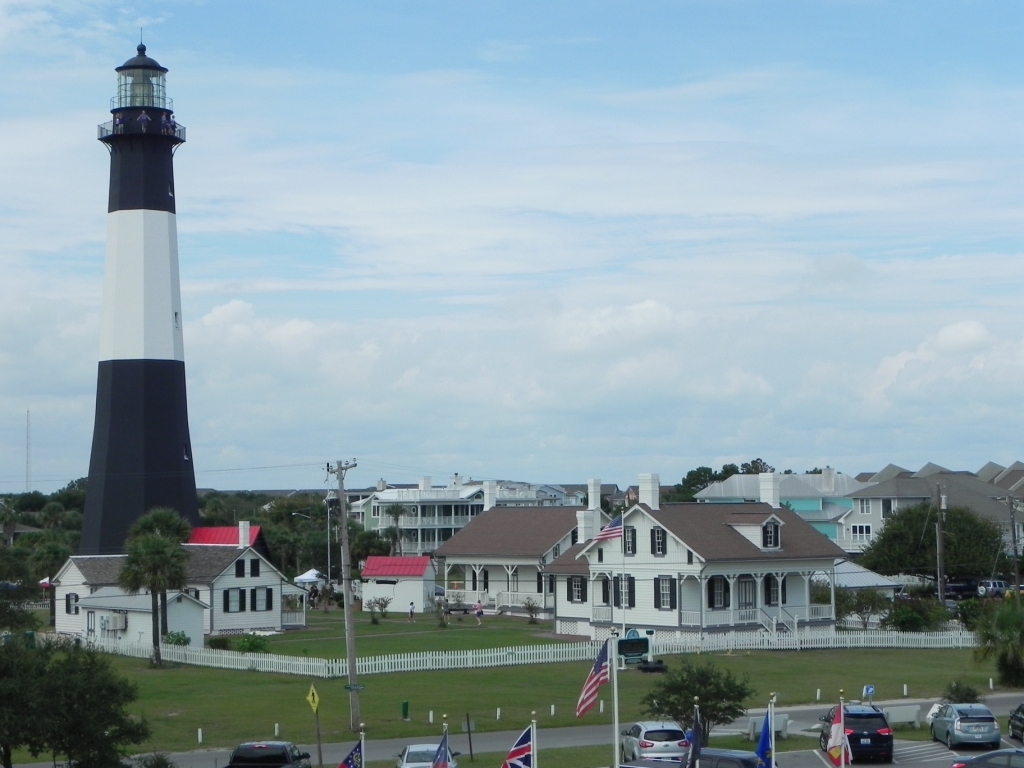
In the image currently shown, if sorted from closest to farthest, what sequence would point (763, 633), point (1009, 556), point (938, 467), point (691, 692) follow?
point (691, 692)
point (763, 633)
point (1009, 556)
point (938, 467)

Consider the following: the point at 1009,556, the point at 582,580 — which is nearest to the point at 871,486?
the point at 1009,556

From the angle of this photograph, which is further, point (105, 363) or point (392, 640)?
point (105, 363)

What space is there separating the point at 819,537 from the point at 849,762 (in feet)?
104

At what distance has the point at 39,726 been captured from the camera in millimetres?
23719

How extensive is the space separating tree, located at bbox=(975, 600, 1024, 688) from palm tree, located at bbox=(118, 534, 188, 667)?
2897cm

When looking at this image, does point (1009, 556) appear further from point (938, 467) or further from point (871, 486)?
point (938, 467)

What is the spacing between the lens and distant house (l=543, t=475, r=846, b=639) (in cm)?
5791

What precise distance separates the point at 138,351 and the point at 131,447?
460 centimetres

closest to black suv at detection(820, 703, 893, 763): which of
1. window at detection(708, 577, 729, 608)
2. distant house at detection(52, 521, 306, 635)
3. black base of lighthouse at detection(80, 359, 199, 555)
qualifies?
window at detection(708, 577, 729, 608)

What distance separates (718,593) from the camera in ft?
192

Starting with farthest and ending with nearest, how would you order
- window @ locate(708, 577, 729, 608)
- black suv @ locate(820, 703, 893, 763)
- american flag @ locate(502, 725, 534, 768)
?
window @ locate(708, 577, 729, 608) < black suv @ locate(820, 703, 893, 763) < american flag @ locate(502, 725, 534, 768)

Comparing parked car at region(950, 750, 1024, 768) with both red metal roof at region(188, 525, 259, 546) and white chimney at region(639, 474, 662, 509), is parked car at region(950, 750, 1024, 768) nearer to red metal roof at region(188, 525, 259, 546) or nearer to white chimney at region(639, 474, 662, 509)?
white chimney at region(639, 474, 662, 509)

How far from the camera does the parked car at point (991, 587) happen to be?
3128 inches

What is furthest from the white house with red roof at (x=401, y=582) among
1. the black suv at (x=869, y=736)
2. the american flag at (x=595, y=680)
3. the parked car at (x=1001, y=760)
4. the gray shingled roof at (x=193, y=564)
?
the parked car at (x=1001, y=760)
